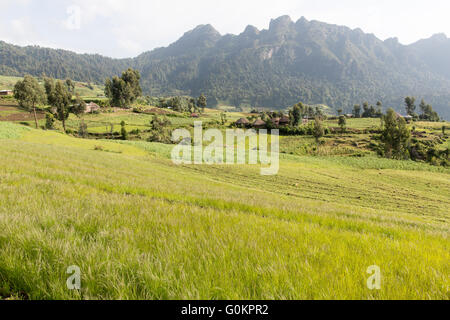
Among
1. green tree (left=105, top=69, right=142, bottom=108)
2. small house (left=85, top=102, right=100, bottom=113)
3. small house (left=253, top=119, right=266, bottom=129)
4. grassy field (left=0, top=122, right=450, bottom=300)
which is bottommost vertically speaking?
grassy field (left=0, top=122, right=450, bottom=300)

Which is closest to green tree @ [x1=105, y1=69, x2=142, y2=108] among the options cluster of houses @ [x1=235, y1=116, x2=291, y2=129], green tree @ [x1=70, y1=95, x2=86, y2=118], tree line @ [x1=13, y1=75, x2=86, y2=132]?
green tree @ [x1=70, y1=95, x2=86, y2=118]

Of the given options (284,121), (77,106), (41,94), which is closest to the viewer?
(41,94)

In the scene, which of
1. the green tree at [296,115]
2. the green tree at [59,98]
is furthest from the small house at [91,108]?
the green tree at [296,115]

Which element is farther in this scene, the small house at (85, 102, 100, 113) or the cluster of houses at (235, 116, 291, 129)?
the small house at (85, 102, 100, 113)

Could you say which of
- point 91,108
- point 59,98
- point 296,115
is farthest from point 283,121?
point 91,108

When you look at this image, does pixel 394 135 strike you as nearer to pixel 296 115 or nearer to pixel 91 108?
pixel 296 115

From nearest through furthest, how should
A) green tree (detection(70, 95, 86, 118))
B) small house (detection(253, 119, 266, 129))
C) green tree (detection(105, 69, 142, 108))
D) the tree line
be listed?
the tree line
green tree (detection(70, 95, 86, 118))
small house (detection(253, 119, 266, 129))
green tree (detection(105, 69, 142, 108))

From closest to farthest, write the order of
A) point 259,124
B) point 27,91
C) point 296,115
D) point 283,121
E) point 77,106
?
point 27,91, point 77,106, point 296,115, point 259,124, point 283,121

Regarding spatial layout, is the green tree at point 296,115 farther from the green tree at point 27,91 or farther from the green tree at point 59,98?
the green tree at point 27,91

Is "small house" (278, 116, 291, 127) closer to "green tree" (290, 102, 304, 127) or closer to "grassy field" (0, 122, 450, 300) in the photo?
"green tree" (290, 102, 304, 127)

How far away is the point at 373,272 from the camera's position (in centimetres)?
211

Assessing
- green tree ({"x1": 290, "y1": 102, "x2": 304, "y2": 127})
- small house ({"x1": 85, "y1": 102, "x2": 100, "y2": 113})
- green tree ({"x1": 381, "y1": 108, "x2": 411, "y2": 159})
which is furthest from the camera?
small house ({"x1": 85, "y1": 102, "x2": 100, "y2": 113})
